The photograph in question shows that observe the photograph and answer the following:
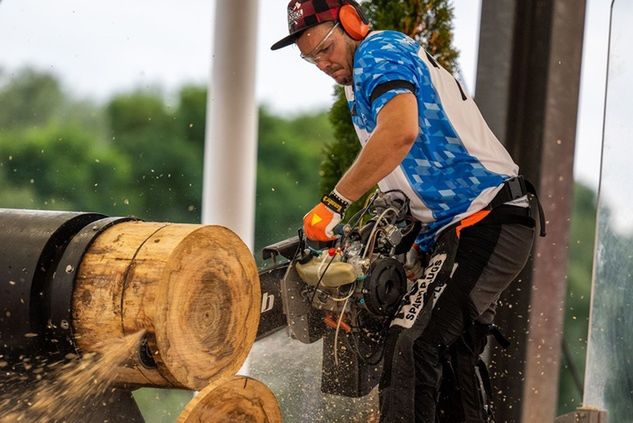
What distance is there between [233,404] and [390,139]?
38.9 inches

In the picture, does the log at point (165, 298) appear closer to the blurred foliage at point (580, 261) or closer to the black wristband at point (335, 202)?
the black wristband at point (335, 202)

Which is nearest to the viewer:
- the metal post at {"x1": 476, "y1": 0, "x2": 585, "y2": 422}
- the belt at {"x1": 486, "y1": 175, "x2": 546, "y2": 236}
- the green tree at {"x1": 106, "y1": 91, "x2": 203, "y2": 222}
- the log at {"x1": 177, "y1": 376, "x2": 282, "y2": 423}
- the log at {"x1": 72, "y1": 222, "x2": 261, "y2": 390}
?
the log at {"x1": 72, "y1": 222, "x2": 261, "y2": 390}

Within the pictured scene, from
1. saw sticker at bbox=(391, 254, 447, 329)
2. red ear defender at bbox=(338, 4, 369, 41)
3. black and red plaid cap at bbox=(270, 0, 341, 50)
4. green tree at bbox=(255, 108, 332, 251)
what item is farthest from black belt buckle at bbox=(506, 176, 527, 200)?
green tree at bbox=(255, 108, 332, 251)

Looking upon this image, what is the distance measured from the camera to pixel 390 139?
2998 mm

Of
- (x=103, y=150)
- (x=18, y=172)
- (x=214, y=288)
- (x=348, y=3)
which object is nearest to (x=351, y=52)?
(x=348, y=3)

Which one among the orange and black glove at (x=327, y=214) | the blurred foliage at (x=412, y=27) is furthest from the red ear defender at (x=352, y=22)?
the blurred foliage at (x=412, y=27)

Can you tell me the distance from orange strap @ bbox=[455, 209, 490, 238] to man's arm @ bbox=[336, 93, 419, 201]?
1.25 ft

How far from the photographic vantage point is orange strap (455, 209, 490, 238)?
3.28 metres

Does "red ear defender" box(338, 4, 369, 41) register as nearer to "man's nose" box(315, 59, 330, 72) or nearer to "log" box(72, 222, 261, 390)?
"man's nose" box(315, 59, 330, 72)

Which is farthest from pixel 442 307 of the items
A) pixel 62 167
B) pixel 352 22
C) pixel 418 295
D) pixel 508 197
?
pixel 62 167

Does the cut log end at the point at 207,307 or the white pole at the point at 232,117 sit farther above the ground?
the white pole at the point at 232,117

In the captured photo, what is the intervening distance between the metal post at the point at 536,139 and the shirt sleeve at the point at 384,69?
157 centimetres

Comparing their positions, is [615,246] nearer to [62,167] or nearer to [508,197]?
[508,197]

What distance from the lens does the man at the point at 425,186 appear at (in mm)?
3068
